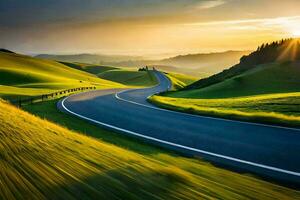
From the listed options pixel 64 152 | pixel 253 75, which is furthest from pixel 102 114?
pixel 253 75

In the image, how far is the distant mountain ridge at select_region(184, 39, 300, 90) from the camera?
74.6m

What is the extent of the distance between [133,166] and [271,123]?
14.3 meters

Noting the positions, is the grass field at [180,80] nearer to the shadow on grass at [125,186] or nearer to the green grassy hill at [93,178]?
the green grassy hill at [93,178]

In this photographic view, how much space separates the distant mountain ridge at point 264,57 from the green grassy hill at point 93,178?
67.4 meters

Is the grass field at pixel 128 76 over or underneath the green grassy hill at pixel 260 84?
underneath

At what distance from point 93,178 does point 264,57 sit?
3289 inches

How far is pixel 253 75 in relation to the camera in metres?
58.0

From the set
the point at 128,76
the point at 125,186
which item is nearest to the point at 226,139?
the point at 125,186

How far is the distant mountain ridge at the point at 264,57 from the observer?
74.6m

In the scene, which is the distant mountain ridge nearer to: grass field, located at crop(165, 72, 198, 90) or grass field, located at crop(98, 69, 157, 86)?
grass field, located at crop(165, 72, 198, 90)

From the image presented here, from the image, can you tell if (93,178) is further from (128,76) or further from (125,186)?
(128,76)

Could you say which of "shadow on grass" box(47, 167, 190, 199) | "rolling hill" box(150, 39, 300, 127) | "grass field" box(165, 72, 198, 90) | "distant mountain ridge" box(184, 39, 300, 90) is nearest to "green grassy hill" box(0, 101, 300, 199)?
"shadow on grass" box(47, 167, 190, 199)

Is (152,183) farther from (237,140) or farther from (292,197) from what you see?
(237,140)

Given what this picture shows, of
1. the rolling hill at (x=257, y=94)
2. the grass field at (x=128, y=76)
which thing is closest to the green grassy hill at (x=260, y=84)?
the rolling hill at (x=257, y=94)
